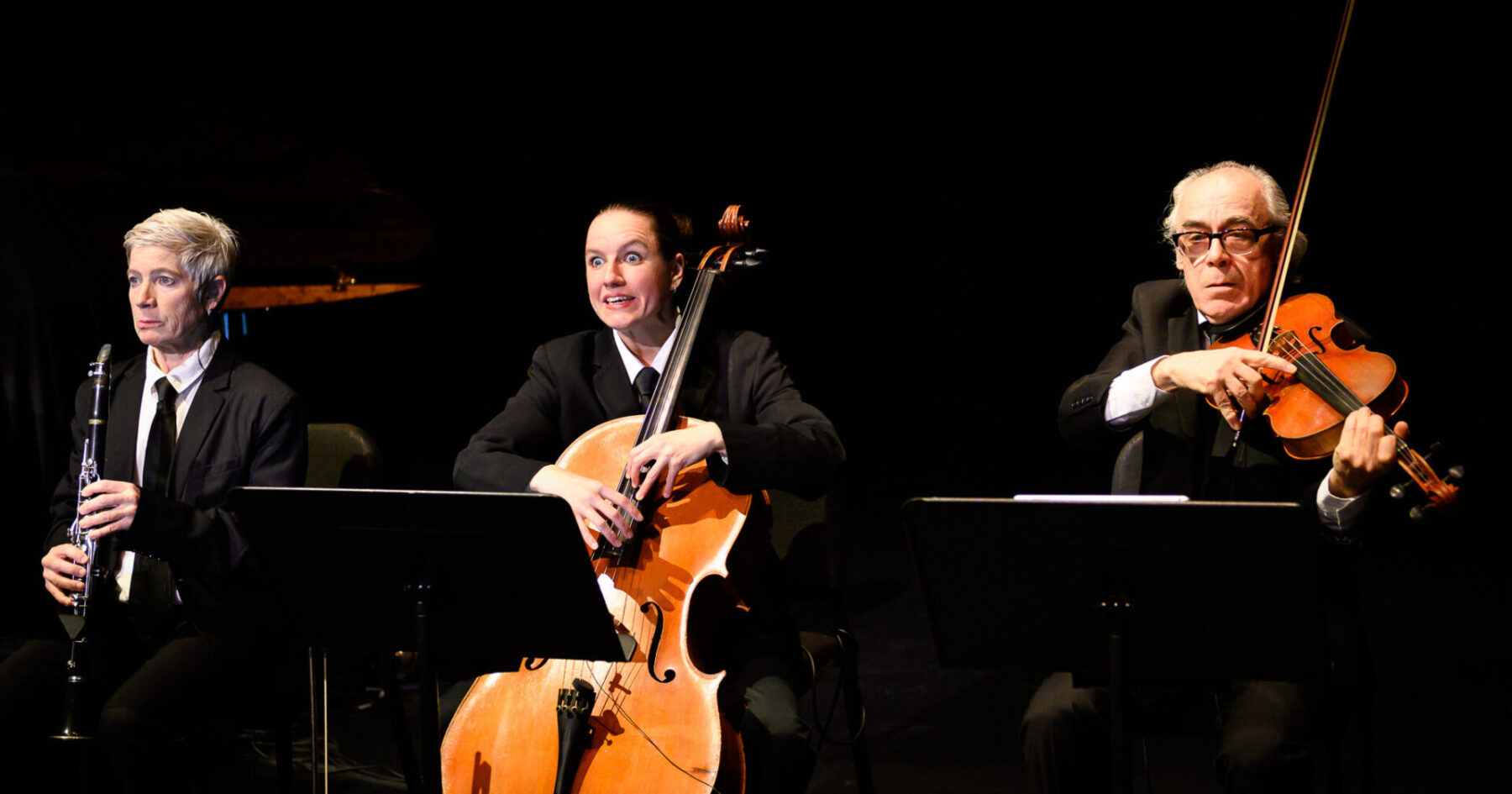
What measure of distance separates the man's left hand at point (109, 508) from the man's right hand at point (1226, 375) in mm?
1916

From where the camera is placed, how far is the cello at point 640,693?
206 cm

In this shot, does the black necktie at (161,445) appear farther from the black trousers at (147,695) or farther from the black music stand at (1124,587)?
the black music stand at (1124,587)

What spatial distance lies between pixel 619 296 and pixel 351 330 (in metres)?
3.91

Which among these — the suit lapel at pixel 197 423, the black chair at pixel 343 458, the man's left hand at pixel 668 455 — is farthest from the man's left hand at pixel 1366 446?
the suit lapel at pixel 197 423

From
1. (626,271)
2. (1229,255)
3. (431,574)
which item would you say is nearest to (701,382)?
(626,271)

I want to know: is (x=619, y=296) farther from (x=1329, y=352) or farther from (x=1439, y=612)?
(x=1439, y=612)

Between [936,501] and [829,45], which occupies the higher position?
[829,45]

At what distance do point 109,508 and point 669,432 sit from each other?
42.4 inches

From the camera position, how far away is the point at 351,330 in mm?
6145

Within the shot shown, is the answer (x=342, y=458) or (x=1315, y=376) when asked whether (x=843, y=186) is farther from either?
(x=1315, y=376)

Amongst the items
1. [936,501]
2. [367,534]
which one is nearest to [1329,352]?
[936,501]

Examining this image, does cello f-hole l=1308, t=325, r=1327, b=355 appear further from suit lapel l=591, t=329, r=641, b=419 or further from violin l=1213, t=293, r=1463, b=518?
suit lapel l=591, t=329, r=641, b=419

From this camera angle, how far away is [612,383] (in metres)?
2.70

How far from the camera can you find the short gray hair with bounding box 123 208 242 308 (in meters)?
2.69
